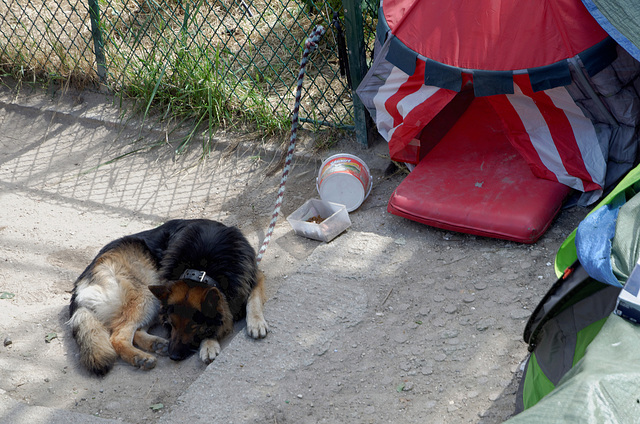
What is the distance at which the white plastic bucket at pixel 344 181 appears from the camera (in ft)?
14.7

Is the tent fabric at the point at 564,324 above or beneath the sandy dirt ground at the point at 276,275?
above

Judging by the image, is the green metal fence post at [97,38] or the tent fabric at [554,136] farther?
the green metal fence post at [97,38]

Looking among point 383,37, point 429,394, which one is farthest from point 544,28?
point 429,394

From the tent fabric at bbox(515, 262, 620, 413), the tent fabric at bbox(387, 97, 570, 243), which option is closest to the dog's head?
the tent fabric at bbox(387, 97, 570, 243)

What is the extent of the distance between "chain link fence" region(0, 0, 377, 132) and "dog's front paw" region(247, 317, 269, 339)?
2.37m

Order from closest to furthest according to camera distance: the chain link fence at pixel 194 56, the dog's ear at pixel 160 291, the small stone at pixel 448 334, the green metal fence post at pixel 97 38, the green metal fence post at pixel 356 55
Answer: the small stone at pixel 448 334 < the dog's ear at pixel 160 291 < the green metal fence post at pixel 356 55 < the chain link fence at pixel 194 56 < the green metal fence post at pixel 97 38

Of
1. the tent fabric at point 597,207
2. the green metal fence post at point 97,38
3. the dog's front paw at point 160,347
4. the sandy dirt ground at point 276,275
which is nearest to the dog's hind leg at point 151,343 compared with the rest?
the dog's front paw at point 160,347

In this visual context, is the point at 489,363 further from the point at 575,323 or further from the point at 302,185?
the point at 302,185

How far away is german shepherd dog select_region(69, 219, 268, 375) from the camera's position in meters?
3.57

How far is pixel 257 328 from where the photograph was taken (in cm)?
348

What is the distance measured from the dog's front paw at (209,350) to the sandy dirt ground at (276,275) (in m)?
0.08

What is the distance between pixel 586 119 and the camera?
3795mm

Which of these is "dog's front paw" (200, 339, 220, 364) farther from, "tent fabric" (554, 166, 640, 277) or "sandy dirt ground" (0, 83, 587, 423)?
"tent fabric" (554, 166, 640, 277)

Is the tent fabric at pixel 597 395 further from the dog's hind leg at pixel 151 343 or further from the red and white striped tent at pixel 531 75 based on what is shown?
the dog's hind leg at pixel 151 343
